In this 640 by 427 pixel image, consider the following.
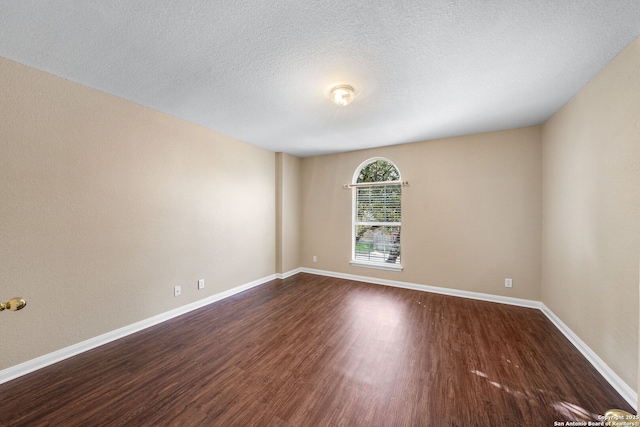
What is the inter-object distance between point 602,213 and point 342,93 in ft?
7.72

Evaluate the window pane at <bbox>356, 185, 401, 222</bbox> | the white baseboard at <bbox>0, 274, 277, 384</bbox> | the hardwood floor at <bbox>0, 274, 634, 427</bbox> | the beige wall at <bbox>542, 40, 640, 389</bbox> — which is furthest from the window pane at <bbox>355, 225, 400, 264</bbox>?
the white baseboard at <bbox>0, 274, 277, 384</bbox>

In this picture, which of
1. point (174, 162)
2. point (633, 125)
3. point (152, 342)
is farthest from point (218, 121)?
point (633, 125)

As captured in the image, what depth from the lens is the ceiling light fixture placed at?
2.11m

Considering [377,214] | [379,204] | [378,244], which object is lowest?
[378,244]

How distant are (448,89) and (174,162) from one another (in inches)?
121

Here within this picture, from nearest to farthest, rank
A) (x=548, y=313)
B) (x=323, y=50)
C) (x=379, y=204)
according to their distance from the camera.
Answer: (x=323, y=50) → (x=548, y=313) → (x=379, y=204)

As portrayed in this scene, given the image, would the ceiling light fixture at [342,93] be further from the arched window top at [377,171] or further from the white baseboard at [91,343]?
the white baseboard at [91,343]

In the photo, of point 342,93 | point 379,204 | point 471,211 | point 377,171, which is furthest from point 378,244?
point 342,93

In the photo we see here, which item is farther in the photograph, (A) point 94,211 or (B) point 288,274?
(B) point 288,274

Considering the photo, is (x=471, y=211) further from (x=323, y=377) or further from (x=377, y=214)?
(x=323, y=377)

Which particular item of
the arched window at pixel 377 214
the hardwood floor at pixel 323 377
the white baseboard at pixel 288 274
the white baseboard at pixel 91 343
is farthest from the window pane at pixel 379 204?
the white baseboard at pixel 91 343

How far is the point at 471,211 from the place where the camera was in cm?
347

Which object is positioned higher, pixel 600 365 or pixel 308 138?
pixel 308 138

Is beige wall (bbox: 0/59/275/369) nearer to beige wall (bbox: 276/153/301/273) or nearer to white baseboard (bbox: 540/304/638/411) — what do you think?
beige wall (bbox: 276/153/301/273)
